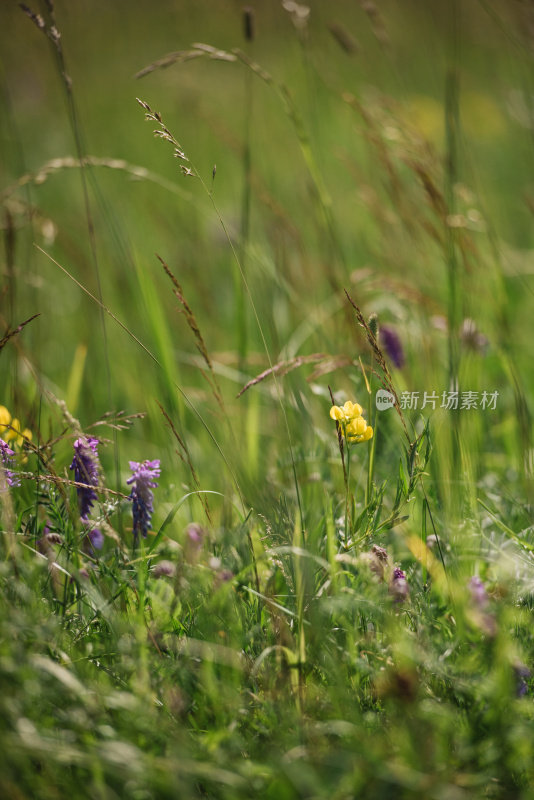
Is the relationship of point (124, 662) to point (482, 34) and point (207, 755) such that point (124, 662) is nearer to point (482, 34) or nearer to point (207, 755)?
point (207, 755)

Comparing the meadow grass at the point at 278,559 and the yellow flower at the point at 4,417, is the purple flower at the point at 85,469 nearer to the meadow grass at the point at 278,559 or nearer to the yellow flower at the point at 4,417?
the meadow grass at the point at 278,559

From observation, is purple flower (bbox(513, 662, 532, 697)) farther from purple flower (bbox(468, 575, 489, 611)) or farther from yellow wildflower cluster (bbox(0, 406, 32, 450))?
yellow wildflower cluster (bbox(0, 406, 32, 450))

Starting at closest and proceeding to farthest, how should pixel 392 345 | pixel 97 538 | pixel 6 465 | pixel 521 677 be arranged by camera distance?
pixel 521 677 < pixel 6 465 < pixel 97 538 < pixel 392 345

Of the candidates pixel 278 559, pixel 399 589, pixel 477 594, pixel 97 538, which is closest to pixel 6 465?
pixel 97 538

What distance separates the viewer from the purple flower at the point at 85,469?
1266 millimetres

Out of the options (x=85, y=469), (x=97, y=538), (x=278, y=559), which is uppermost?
(x=85, y=469)

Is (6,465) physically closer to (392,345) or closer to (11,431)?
(11,431)

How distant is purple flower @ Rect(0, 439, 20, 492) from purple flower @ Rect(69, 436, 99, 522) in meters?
0.12

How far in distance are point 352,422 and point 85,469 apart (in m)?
0.52

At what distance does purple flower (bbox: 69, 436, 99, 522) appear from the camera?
1266 millimetres

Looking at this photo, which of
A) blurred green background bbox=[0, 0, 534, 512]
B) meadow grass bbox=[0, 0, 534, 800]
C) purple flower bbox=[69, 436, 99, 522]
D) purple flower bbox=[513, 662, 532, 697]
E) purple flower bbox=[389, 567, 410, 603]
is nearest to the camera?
meadow grass bbox=[0, 0, 534, 800]

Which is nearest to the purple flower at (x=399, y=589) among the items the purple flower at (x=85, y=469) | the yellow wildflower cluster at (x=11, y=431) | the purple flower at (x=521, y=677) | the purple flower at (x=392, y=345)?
the purple flower at (x=521, y=677)

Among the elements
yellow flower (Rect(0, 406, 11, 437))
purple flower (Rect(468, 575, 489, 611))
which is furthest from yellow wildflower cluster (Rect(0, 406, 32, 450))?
purple flower (Rect(468, 575, 489, 611))

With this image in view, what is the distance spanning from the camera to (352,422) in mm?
1256
